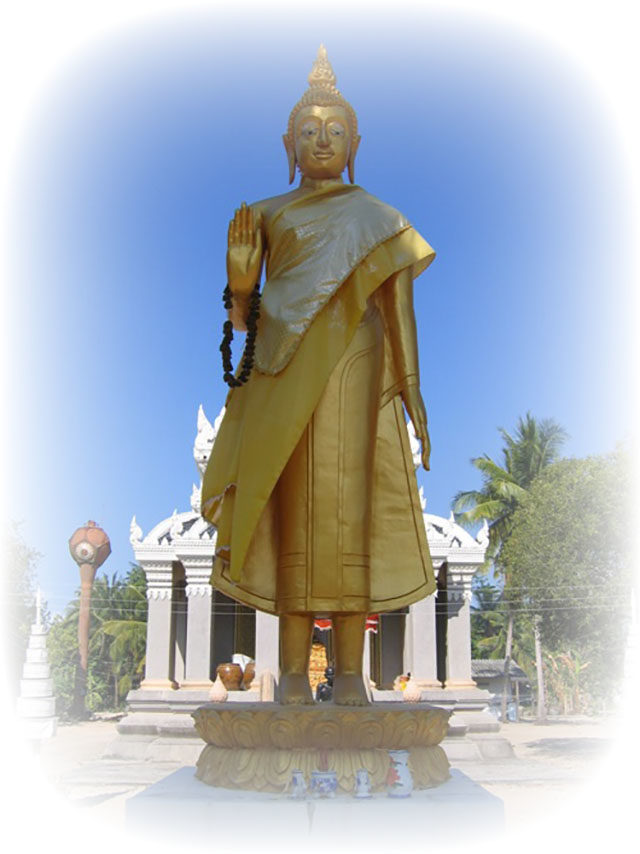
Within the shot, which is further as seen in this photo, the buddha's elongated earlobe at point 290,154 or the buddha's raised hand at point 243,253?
the buddha's elongated earlobe at point 290,154

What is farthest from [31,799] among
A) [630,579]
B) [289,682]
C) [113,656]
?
[113,656]

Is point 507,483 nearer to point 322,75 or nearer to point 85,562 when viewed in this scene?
point 85,562

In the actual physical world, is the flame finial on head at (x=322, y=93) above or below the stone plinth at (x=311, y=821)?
above

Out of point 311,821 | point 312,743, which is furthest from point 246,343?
point 311,821

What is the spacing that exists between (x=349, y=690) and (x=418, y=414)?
1373 millimetres

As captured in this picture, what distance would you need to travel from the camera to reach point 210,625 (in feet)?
54.7

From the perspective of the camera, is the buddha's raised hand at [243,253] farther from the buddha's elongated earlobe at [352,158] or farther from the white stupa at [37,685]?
the white stupa at [37,685]

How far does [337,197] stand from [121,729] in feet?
44.0

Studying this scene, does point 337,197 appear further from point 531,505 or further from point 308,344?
point 531,505

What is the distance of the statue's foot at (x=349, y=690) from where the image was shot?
3.99m

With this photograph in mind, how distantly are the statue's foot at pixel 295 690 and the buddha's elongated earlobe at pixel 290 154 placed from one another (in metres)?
2.66

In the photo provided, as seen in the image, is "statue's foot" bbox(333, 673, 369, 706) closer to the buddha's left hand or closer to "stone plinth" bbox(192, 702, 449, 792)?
"stone plinth" bbox(192, 702, 449, 792)

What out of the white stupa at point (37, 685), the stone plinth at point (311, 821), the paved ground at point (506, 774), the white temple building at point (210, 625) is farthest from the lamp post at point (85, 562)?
the stone plinth at point (311, 821)

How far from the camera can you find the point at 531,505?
15938 millimetres
